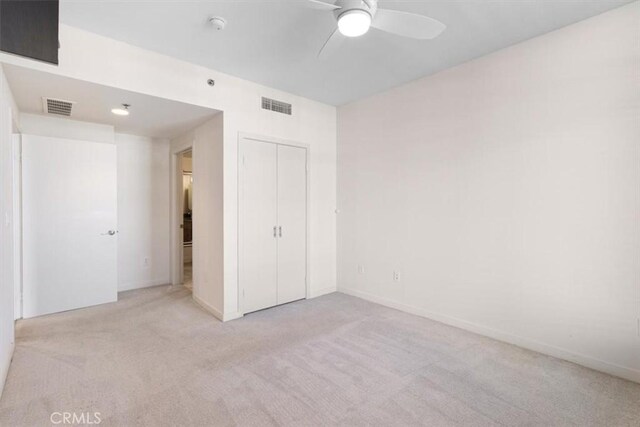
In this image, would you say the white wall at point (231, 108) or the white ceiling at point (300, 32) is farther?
the white wall at point (231, 108)

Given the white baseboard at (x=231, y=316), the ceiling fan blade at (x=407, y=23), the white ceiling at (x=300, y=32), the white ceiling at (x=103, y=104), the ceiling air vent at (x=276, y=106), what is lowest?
the white baseboard at (x=231, y=316)

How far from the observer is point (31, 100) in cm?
304

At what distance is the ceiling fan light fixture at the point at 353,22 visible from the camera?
183 cm

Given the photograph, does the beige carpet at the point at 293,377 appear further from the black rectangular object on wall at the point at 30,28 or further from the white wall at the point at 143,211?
the black rectangular object on wall at the point at 30,28

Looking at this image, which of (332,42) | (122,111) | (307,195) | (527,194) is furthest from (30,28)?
(527,194)

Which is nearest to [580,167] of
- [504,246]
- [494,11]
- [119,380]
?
[504,246]

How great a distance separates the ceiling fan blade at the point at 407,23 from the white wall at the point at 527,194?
131 centimetres

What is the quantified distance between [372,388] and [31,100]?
4.15 meters

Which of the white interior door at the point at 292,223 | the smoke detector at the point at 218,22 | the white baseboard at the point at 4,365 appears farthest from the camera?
the white interior door at the point at 292,223

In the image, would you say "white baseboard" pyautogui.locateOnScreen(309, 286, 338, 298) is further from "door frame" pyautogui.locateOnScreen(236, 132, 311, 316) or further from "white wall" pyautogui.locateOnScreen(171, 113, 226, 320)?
"white wall" pyautogui.locateOnScreen(171, 113, 226, 320)

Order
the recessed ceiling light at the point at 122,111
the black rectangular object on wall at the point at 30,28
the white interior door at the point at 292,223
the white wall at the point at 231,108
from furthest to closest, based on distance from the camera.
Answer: the white interior door at the point at 292,223 < the recessed ceiling light at the point at 122,111 < the white wall at the point at 231,108 < the black rectangular object on wall at the point at 30,28

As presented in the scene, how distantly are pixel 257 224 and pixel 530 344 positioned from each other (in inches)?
119

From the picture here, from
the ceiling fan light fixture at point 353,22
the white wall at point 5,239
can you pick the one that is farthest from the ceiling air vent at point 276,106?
the white wall at point 5,239

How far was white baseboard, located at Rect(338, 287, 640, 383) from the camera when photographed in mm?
2289
